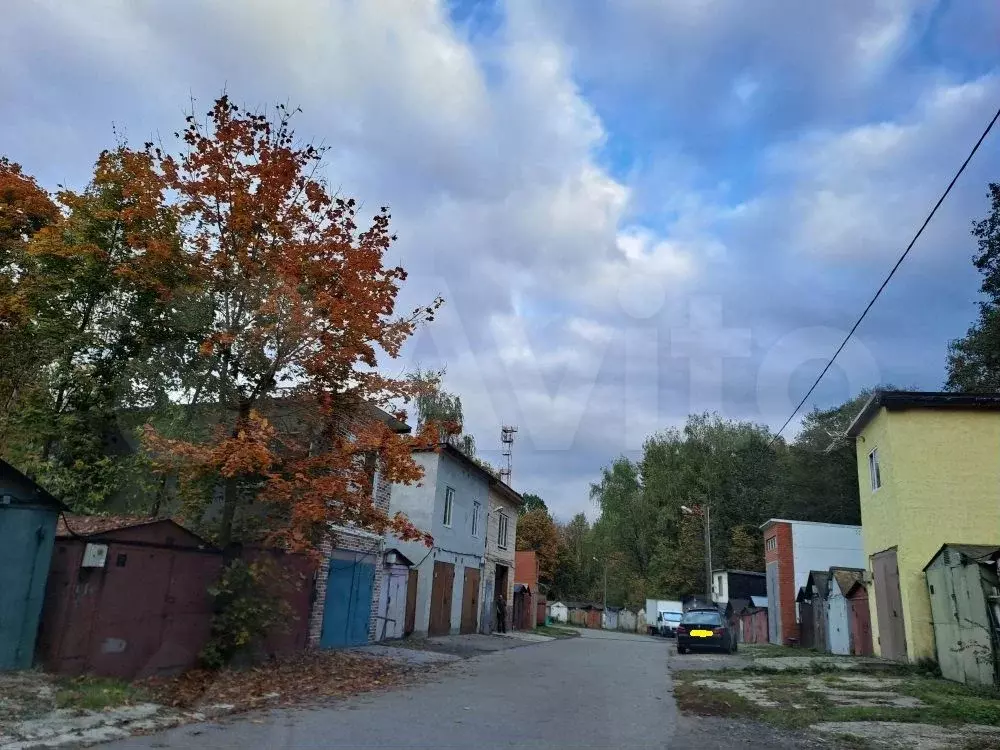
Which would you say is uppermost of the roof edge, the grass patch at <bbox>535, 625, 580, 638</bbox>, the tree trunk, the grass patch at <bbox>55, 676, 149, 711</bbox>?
the roof edge

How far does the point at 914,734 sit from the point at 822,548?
89.1 ft

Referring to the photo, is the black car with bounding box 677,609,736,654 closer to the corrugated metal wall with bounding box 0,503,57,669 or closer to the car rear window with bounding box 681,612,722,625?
the car rear window with bounding box 681,612,722,625

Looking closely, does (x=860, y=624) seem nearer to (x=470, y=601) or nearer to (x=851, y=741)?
(x=470, y=601)

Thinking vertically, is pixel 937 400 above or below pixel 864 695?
above

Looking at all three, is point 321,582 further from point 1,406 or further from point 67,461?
point 1,406

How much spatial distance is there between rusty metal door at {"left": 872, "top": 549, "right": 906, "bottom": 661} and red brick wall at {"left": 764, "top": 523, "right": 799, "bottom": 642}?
13.3 metres

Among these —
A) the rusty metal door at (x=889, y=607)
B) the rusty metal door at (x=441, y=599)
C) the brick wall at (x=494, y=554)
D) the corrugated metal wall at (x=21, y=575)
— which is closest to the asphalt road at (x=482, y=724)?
the corrugated metal wall at (x=21, y=575)

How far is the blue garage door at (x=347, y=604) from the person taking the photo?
1745 cm

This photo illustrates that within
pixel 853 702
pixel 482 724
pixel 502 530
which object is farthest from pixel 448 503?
pixel 482 724

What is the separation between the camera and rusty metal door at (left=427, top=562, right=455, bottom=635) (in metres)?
24.9

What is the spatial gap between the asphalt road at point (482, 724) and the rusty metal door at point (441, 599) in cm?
1150

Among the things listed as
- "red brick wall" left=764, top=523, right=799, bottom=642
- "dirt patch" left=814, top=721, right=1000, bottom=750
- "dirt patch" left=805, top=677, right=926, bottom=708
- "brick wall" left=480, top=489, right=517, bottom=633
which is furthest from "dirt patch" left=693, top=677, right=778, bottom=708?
"red brick wall" left=764, top=523, right=799, bottom=642

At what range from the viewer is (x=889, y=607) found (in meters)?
18.6

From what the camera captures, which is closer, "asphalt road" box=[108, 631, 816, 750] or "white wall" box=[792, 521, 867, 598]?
"asphalt road" box=[108, 631, 816, 750]
